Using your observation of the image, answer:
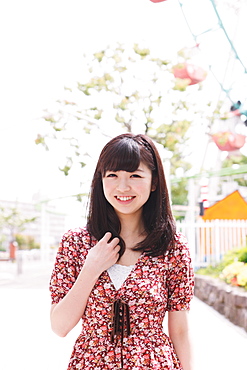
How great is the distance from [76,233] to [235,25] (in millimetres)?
9706

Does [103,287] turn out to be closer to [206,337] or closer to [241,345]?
[241,345]

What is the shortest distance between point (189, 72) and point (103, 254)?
342 inches

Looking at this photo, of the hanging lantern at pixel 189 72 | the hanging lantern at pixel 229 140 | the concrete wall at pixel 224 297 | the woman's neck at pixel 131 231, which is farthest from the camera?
the hanging lantern at pixel 189 72

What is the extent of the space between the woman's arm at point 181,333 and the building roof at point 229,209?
6.68 m

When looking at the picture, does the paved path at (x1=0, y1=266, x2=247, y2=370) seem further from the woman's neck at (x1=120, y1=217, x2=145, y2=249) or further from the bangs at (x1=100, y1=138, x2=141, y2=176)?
the bangs at (x1=100, y1=138, x2=141, y2=176)

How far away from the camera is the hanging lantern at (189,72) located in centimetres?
921

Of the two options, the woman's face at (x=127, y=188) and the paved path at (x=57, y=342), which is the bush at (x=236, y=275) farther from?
the woman's face at (x=127, y=188)

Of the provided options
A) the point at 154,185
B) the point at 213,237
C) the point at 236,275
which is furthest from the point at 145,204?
the point at 213,237

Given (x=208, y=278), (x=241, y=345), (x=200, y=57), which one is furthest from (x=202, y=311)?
(x=200, y=57)

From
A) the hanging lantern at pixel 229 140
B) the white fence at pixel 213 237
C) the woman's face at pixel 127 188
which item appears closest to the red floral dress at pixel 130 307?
the woman's face at pixel 127 188

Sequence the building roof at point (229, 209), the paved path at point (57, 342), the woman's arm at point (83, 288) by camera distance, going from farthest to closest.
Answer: the building roof at point (229, 209)
the paved path at point (57, 342)
the woman's arm at point (83, 288)

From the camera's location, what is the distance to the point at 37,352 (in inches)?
172

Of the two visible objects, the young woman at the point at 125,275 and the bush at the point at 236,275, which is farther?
the bush at the point at 236,275

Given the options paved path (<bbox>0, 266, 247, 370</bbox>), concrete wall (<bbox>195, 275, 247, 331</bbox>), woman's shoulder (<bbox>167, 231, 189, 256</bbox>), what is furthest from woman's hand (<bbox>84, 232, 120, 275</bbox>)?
concrete wall (<bbox>195, 275, 247, 331</bbox>)
